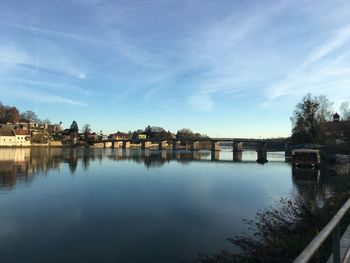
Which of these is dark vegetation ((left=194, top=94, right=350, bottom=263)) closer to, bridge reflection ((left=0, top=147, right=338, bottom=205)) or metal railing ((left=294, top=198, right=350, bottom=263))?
metal railing ((left=294, top=198, right=350, bottom=263))

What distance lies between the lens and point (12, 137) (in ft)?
553

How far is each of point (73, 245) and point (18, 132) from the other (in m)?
168

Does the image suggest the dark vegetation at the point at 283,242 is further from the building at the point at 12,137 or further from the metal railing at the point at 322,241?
the building at the point at 12,137

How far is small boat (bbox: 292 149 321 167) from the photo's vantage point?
A: 77031mm

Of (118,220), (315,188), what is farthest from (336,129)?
(118,220)

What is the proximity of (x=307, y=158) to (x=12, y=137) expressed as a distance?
5210 inches

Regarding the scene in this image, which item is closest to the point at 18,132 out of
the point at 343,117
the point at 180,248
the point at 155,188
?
the point at 343,117

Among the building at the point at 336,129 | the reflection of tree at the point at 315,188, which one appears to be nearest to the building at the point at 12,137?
the building at the point at 336,129

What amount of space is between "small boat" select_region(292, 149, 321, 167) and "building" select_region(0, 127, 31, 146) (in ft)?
424

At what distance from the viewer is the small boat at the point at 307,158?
77031mm

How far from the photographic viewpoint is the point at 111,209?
93.4 feet

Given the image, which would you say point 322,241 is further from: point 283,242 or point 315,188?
point 315,188

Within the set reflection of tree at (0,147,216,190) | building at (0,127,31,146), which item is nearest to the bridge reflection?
reflection of tree at (0,147,216,190)

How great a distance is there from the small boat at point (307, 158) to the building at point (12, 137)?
424 feet
